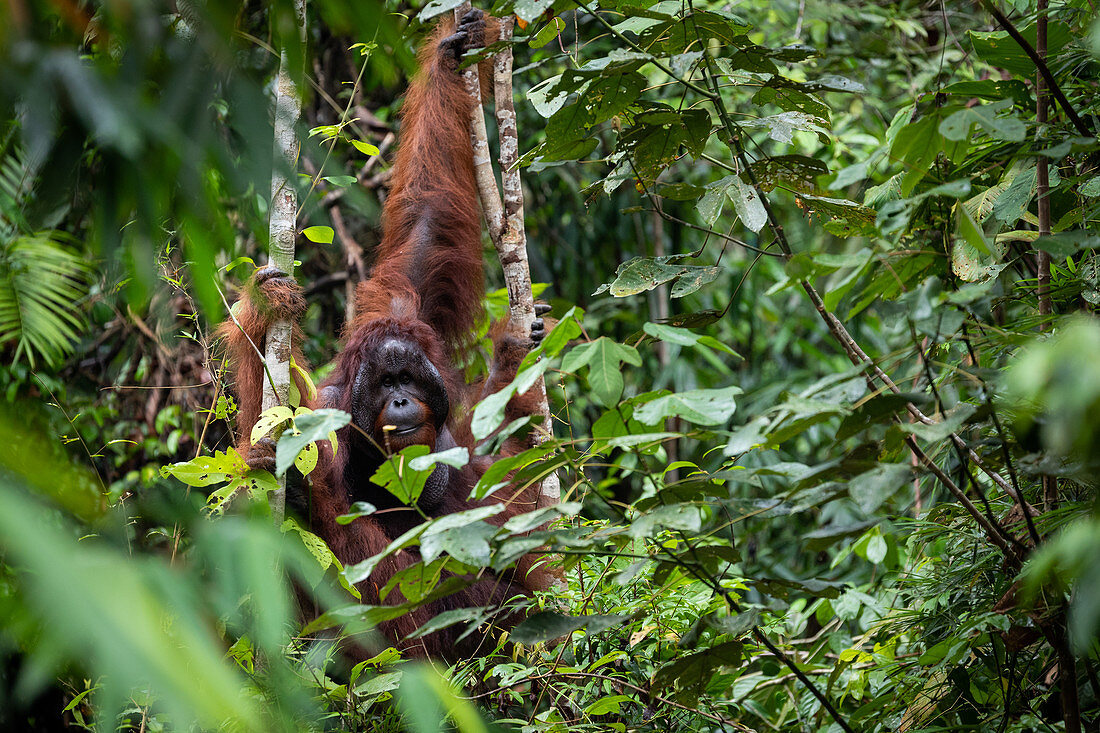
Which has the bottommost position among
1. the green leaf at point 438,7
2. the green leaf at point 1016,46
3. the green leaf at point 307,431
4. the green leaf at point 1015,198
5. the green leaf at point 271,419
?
the green leaf at point 271,419

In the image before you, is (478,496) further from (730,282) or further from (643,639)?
(730,282)

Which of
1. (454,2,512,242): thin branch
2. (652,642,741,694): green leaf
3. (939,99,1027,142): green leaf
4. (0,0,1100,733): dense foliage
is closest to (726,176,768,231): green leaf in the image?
(0,0,1100,733): dense foliage

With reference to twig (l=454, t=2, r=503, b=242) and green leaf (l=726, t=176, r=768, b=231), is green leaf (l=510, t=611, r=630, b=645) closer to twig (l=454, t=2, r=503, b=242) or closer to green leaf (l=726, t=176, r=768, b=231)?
green leaf (l=726, t=176, r=768, b=231)

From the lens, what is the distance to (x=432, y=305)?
375 cm

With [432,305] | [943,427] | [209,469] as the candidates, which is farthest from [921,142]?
[432,305]

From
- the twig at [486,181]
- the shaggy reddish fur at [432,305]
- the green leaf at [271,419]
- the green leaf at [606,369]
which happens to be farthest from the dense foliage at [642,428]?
the twig at [486,181]

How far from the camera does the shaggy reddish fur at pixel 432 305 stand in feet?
10.1

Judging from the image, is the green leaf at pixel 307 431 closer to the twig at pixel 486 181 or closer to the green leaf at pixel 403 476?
the green leaf at pixel 403 476

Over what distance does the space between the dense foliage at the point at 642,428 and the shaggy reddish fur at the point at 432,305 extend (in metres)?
0.45

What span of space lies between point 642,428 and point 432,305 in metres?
2.35

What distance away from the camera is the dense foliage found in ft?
3.16

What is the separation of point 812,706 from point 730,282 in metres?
3.37

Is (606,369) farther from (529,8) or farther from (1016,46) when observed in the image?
(1016,46)

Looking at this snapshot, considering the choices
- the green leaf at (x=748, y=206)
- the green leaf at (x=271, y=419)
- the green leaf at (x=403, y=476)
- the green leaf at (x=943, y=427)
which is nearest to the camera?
the green leaf at (x=943, y=427)
